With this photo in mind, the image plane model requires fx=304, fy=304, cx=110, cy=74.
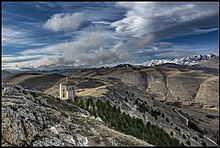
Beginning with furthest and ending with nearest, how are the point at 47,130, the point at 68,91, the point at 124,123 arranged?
the point at 68,91 < the point at 124,123 < the point at 47,130

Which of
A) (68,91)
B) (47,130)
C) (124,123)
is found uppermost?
(68,91)

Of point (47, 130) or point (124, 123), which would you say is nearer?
point (47, 130)

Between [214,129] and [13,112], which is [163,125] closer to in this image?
[214,129]

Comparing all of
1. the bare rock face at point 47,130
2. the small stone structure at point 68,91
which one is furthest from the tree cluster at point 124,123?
the bare rock face at point 47,130

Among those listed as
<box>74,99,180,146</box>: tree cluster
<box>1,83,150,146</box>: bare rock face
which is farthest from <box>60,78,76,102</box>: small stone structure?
<box>1,83,150,146</box>: bare rock face

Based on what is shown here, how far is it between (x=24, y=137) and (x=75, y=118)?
12442 mm

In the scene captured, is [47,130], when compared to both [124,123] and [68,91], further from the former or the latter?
[68,91]

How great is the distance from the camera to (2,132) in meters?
35.8

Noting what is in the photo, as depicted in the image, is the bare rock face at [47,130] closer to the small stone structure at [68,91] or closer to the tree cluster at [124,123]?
the tree cluster at [124,123]

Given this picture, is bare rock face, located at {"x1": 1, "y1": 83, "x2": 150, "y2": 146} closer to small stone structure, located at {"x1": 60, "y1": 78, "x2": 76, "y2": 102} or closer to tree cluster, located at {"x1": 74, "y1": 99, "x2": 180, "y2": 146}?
tree cluster, located at {"x1": 74, "y1": 99, "x2": 180, "y2": 146}

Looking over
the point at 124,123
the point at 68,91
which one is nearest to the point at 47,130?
the point at 124,123

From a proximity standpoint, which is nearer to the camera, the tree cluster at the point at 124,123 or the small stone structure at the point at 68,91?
the tree cluster at the point at 124,123

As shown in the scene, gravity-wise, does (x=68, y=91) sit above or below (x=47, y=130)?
above

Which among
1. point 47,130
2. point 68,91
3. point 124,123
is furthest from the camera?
point 68,91
